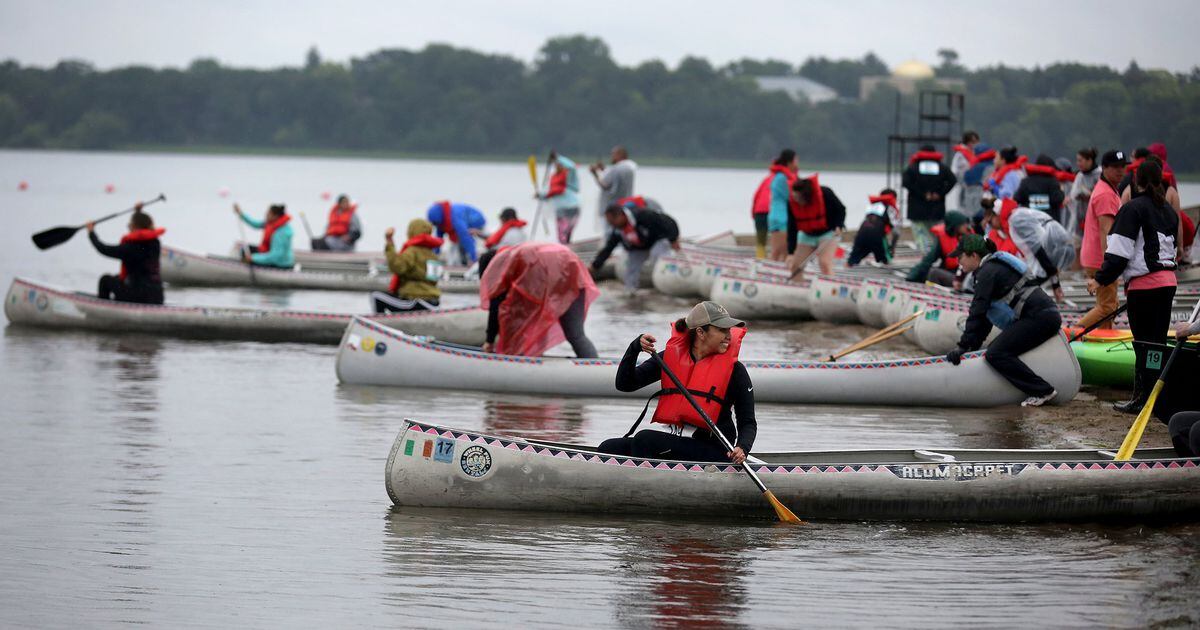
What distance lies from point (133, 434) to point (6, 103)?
120 m

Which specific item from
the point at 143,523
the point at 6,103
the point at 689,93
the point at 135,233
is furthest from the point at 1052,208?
the point at 6,103

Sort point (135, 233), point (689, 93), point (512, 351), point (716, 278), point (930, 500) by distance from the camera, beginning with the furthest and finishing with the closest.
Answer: point (689, 93), point (716, 278), point (135, 233), point (512, 351), point (930, 500)

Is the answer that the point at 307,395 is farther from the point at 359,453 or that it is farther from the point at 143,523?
the point at 143,523

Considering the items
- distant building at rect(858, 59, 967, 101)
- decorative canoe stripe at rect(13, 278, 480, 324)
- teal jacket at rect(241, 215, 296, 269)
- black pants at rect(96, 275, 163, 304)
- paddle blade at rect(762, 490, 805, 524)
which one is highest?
distant building at rect(858, 59, 967, 101)

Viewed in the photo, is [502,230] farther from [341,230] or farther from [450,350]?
[450,350]

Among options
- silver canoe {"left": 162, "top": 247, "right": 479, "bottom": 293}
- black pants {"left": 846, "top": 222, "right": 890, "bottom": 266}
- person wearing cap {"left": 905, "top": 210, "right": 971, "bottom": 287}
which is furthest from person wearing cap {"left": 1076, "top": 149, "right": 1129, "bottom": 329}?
silver canoe {"left": 162, "top": 247, "right": 479, "bottom": 293}

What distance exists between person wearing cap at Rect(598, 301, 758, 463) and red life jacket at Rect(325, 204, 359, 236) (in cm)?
1579

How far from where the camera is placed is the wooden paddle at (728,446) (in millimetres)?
7312

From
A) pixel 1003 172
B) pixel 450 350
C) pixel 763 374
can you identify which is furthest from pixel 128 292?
pixel 1003 172

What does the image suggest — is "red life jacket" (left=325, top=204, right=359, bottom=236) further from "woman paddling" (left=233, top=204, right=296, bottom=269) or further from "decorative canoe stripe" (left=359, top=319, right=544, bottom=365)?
"decorative canoe stripe" (left=359, top=319, right=544, bottom=365)

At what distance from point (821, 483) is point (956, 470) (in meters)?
0.66

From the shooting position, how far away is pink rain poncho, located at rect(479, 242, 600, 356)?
36.9 feet

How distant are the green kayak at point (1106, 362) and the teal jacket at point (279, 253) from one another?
11.7m

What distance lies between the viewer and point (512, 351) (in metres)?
11.6
